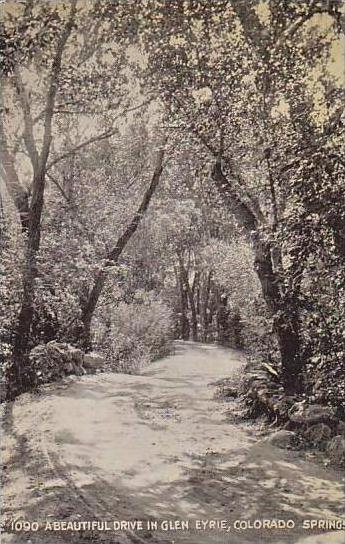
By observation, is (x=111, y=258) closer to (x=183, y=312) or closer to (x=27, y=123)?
(x=27, y=123)

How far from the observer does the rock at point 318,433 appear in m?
7.16

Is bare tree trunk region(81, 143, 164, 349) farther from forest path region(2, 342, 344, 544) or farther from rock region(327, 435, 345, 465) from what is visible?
rock region(327, 435, 345, 465)

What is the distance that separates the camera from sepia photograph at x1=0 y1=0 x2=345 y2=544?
536 centimetres

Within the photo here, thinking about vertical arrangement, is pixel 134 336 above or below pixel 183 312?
below

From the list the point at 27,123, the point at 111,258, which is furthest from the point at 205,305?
the point at 27,123

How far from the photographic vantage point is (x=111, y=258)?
44.5ft

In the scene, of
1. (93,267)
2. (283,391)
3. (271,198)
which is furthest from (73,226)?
(283,391)

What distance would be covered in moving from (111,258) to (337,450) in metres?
7.89

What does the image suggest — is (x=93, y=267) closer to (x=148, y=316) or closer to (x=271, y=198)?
(x=271, y=198)

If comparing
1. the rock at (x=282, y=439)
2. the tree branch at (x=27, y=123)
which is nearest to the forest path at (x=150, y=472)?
the rock at (x=282, y=439)

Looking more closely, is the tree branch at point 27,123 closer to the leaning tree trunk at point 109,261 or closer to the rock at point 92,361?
the leaning tree trunk at point 109,261

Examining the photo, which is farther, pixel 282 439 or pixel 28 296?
pixel 28 296

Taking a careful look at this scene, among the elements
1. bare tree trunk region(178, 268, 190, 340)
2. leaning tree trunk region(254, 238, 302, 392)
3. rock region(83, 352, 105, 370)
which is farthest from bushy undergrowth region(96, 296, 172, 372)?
leaning tree trunk region(254, 238, 302, 392)

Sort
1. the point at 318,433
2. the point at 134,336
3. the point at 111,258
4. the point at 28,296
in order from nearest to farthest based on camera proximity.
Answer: the point at 318,433, the point at 28,296, the point at 111,258, the point at 134,336
